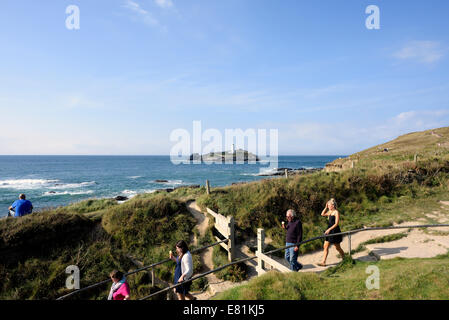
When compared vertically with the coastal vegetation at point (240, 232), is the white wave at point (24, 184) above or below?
below

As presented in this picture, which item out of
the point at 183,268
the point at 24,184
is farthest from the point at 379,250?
the point at 24,184

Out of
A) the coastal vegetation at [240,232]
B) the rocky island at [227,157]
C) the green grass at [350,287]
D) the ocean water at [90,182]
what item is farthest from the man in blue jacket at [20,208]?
the rocky island at [227,157]

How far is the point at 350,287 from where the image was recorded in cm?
455

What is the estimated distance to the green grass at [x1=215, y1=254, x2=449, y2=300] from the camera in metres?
4.12

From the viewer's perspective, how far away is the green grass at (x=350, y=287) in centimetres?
412

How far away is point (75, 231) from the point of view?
11.1m

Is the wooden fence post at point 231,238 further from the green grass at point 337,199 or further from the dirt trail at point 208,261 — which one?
the green grass at point 337,199

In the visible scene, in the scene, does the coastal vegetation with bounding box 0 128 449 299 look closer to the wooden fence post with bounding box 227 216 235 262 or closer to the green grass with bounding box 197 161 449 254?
the green grass with bounding box 197 161 449 254

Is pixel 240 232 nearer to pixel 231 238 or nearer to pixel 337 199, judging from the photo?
pixel 231 238

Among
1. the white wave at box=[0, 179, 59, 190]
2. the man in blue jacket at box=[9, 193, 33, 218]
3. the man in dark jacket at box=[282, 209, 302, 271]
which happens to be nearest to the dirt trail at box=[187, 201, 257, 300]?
the man in dark jacket at box=[282, 209, 302, 271]

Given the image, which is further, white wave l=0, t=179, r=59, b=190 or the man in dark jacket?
white wave l=0, t=179, r=59, b=190
